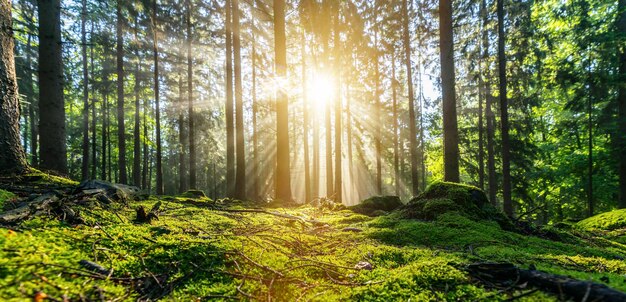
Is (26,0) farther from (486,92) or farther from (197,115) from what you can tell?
(486,92)

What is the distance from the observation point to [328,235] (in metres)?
4.00

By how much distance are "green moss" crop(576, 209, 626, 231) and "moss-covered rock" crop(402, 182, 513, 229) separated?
5.74 meters

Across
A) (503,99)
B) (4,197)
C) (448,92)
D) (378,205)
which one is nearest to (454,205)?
(378,205)

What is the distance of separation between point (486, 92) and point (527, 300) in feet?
59.4

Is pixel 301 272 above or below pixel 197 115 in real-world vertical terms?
below

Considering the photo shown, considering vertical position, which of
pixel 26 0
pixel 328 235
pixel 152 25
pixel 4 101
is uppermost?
pixel 26 0

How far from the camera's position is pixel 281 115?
10000 mm

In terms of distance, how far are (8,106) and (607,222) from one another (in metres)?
14.7

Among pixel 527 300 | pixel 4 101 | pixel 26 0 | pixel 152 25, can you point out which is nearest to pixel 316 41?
→ pixel 152 25

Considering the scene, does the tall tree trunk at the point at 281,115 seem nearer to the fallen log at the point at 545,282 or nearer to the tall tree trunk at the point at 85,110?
the fallen log at the point at 545,282

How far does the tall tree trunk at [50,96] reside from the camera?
6547 mm

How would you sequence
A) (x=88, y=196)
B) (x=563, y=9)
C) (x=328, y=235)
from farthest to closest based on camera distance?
(x=563, y=9) < (x=328, y=235) < (x=88, y=196)

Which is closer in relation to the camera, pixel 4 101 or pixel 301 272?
pixel 301 272

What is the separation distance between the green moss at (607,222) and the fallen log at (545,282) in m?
9.34
